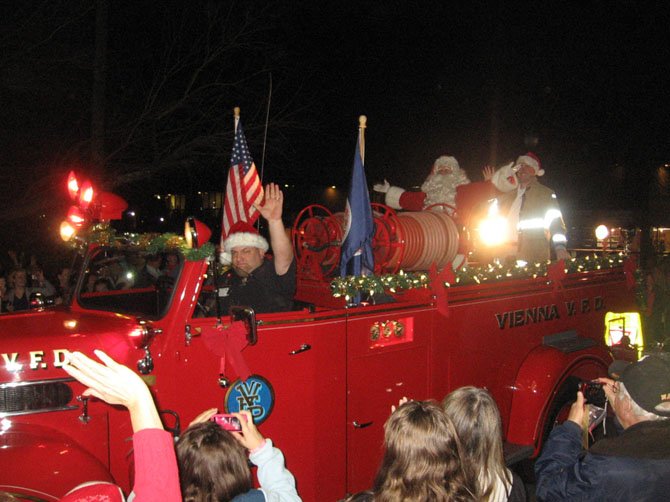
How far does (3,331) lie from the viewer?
3107mm

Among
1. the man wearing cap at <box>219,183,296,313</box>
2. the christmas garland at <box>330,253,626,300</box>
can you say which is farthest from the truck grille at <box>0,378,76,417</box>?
the christmas garland at <box>330,253,626,300</box>

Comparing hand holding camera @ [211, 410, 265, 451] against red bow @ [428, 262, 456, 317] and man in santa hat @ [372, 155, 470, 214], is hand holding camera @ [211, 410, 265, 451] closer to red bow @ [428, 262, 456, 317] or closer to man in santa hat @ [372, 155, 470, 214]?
red bow @ [428, 262, 456, 317]

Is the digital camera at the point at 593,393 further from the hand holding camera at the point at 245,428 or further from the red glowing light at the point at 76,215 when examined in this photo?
the red glowing light at the point at 76,215

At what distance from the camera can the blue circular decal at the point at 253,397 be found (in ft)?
10.6

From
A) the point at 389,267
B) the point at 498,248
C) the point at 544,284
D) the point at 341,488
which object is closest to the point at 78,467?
the point at 341,488

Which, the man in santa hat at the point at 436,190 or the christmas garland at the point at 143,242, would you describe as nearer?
the christmas garland at the point at 143,242

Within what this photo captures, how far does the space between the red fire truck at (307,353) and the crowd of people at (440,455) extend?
66 centimetres

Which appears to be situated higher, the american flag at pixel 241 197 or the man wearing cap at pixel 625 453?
the american flag at pixel 241 197

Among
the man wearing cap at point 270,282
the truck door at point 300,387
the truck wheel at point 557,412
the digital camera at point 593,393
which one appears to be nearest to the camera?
the truck door at point 300,387

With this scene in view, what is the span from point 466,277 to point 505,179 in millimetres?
1453

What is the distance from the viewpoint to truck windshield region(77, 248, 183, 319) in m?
3.79

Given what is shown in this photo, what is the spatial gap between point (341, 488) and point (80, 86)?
35.7ft

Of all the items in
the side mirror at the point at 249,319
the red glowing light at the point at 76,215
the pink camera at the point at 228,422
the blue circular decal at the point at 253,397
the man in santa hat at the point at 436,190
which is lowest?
the blue circular decal at the point at 253,397

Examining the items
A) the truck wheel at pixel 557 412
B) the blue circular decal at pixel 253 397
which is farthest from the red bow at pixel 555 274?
the blue circular decal at pixel 253 397
